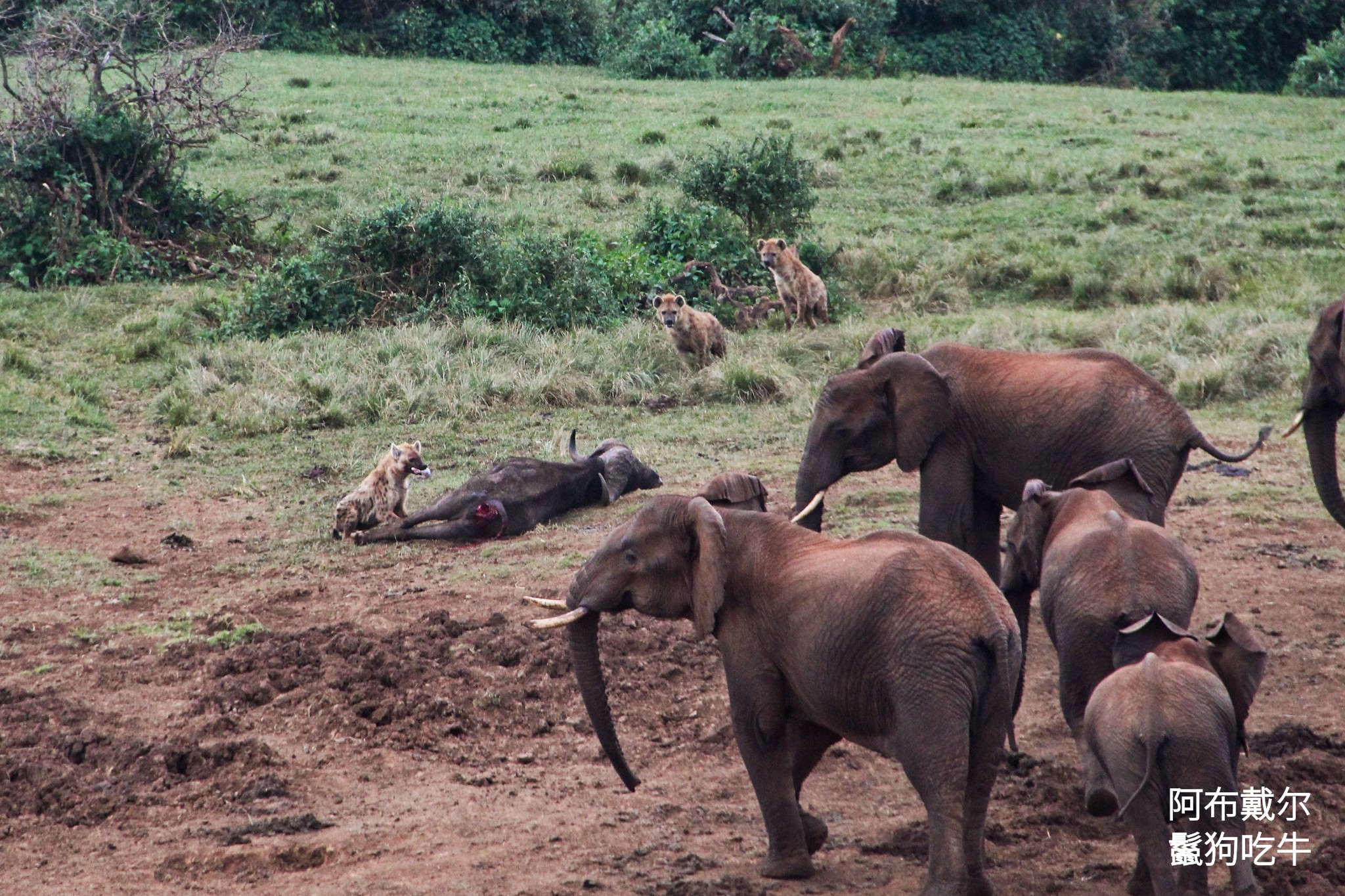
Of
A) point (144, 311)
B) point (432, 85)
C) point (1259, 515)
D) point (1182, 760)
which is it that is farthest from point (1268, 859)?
point (432, 85)

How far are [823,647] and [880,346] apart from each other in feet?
9.44

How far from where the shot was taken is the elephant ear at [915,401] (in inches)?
273

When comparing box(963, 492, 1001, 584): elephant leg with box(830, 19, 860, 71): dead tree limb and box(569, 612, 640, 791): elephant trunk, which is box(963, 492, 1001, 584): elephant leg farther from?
box(830, 19, 860, 71): dead tree limb

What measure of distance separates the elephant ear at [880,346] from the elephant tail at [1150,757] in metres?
2.99

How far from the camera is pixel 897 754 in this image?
488 centimetres

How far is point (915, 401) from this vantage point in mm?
6938

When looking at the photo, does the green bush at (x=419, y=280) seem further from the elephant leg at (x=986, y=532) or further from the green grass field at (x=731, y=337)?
the elephant leg at (x=986, y=532)

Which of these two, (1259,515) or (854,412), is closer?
(854,412)

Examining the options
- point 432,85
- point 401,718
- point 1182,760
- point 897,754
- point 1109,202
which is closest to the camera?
point 1182,760

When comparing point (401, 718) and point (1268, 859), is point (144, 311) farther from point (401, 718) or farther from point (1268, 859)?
point (1268, 859)

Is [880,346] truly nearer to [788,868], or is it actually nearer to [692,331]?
[788,868]

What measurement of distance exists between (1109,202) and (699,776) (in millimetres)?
13972

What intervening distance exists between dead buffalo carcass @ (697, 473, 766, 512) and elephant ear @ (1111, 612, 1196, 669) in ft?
5.02

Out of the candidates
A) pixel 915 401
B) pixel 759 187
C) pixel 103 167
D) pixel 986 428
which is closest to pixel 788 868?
pixel 915 401
